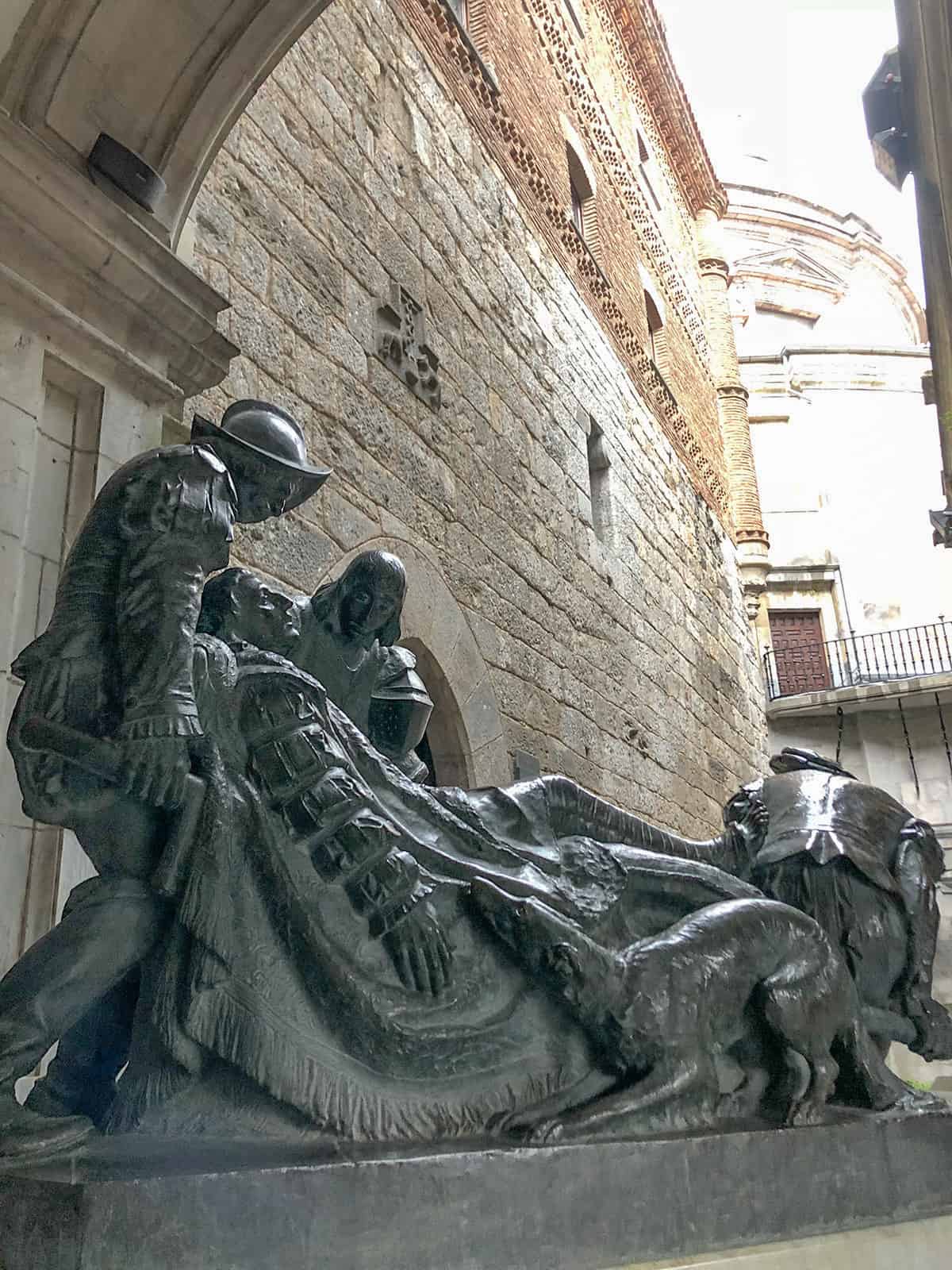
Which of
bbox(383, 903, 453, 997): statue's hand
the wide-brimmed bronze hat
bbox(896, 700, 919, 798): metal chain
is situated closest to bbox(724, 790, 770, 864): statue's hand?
bbox(383, 903, 453, 997): statue's hand

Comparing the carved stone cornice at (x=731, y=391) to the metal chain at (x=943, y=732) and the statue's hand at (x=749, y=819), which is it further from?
the statue's hand at (x=749, y=819)

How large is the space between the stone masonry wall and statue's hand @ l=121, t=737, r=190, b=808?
2.16 meters

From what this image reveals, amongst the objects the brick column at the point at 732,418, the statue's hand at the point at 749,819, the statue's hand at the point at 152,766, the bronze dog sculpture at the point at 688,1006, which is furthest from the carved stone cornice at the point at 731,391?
the statue's hand at the point at 152,766

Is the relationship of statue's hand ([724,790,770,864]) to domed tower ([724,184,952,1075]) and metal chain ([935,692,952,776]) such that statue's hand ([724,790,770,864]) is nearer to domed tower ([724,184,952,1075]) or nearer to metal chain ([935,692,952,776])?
domed tower ([724,184,952,1075])

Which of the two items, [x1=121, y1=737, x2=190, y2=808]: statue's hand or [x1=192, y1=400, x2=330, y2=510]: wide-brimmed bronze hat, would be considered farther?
[x1=192, y1=400, x2=330, y2=510]: wide-brimmed bronze hat

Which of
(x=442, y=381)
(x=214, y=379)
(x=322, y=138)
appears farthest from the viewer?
(x=442, y=381)

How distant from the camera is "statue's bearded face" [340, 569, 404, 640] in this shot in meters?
2.23

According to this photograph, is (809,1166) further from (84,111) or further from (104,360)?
(84,111)

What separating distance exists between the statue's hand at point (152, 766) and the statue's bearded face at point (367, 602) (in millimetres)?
748

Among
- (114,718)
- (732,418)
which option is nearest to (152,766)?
(114,718)

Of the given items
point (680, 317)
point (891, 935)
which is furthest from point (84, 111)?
point (680, 317)

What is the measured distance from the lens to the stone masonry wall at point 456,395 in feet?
13.8

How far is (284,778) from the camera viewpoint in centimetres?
169

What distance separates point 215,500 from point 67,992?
793 mm
